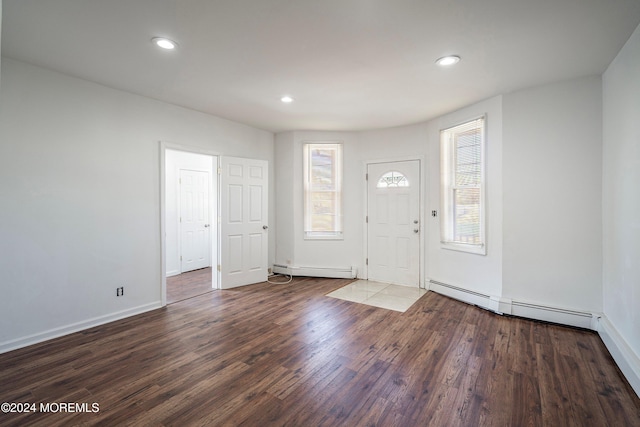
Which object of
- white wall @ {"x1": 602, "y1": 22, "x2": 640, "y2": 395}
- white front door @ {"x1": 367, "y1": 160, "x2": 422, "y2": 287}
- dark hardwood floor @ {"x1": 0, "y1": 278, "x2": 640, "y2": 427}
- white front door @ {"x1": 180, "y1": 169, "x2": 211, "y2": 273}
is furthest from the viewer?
white front door @ {"x1": 180, "y1": 169, "x2": 211, "y2": 273}

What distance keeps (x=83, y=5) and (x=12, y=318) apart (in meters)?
2.72

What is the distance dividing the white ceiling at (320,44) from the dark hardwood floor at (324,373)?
2588 mm

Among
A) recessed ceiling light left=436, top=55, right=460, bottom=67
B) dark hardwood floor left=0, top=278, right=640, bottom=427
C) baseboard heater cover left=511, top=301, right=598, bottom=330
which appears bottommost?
dark hardwood floor left=0, top=278, right=640, bottom=427

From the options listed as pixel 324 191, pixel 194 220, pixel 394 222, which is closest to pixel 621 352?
pixel 394 222

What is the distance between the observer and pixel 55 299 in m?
3.02

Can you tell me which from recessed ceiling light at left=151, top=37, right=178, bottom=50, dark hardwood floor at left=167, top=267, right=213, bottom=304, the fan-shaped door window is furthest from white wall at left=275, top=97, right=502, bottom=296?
recessed ceiling light at left=151, top=37, right=178, bottom=50

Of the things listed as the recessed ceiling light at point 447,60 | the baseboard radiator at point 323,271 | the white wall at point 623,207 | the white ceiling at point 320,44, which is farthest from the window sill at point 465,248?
the recessed ceiling light at point 447,60

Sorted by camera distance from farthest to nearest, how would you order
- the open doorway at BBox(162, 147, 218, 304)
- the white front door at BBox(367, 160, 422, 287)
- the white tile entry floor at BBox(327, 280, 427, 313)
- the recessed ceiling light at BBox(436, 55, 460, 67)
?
the open doorway at BBox(162, 147, 218, 304) → the white front door at BBox(367, 160, 422, 287) → the white tile entry floor at BBox(327, 280, 427, 313) → the recessed ceiling light at BBox(436, 55, 460, 67)

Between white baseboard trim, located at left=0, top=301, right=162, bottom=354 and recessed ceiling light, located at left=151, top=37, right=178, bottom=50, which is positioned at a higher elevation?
recessed ceiling light, located at left=151, top=37, right=178, bottom=50

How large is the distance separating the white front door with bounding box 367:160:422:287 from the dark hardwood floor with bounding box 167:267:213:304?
2.74m

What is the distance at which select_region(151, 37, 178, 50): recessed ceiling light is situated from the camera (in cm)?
241

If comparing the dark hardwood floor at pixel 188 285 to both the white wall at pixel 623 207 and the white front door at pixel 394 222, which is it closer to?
the white front door at pixel 394 222

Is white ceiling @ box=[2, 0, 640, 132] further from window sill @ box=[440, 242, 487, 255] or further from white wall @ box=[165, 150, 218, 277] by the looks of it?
white wall @ box=[165, 150, 218, 277]

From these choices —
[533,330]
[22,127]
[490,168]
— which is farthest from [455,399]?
[22,127]
